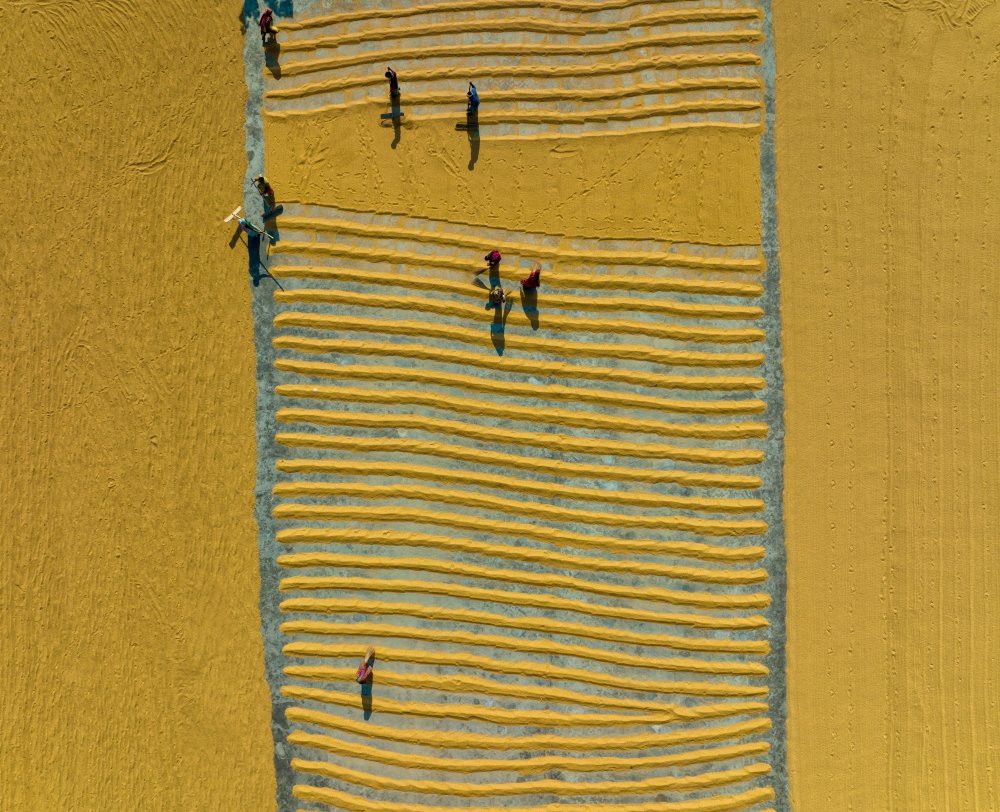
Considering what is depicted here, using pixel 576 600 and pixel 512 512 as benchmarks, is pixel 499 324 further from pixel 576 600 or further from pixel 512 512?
pixel 576 600

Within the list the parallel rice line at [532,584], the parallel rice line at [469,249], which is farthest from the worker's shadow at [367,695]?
the parallel rice line at [469,249]

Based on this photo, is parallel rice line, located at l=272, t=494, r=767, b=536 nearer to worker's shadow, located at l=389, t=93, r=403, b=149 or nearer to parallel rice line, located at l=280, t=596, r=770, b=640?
parallel rice line, located at l=280, t=596, r=770, b=640

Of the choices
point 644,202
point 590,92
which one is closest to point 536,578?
point 644,202

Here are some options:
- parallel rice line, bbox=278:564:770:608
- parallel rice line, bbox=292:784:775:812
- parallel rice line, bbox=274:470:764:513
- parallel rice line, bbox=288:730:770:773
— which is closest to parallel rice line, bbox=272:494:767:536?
parallel rice line, bbox=274:470:764:513

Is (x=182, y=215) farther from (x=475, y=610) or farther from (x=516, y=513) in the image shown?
(x=475, y=610)

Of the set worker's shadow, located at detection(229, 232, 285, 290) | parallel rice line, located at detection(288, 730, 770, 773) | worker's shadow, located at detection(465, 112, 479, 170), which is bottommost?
parallel rice line, located at detection(288, 730, 770, 773)

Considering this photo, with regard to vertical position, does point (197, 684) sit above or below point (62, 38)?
below
